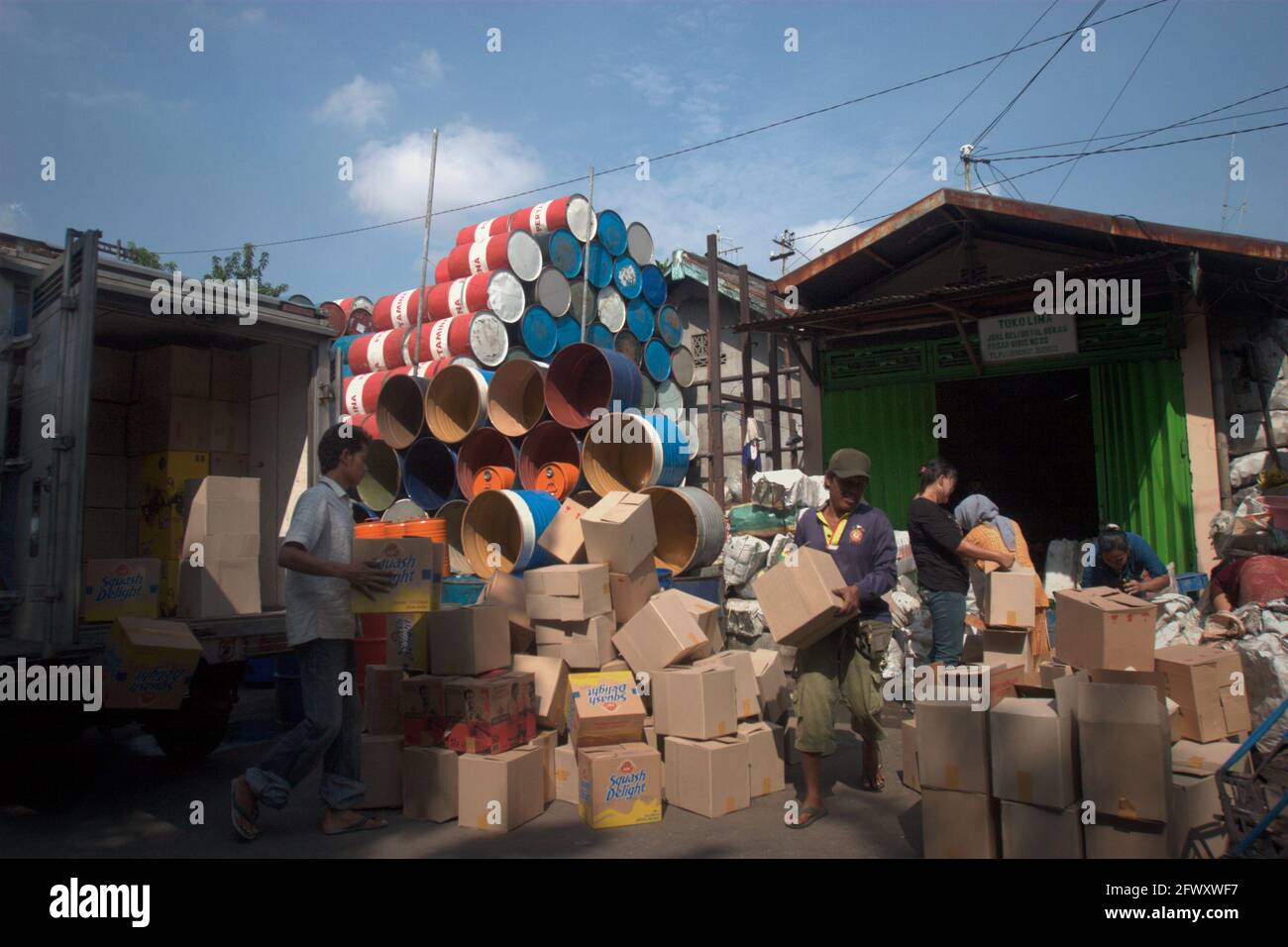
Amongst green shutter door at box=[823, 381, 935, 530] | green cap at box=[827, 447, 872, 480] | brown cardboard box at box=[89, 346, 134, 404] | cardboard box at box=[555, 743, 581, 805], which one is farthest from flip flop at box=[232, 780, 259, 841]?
green shutter door at box=[823, 381, 935, 530]

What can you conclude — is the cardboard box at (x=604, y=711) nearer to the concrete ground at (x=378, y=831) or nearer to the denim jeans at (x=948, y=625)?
the concrete ground at (x=378, y=831)

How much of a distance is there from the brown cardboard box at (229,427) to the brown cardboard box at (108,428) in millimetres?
662

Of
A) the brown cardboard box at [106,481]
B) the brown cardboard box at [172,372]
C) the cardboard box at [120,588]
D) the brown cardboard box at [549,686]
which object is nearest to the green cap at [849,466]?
the brown cardboard box at [549,686]

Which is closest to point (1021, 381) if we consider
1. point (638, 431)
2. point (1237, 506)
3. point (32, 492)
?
point (1237, 506)

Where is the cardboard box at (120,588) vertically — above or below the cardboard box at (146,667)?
above

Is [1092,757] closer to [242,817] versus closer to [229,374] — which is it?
[242,817]

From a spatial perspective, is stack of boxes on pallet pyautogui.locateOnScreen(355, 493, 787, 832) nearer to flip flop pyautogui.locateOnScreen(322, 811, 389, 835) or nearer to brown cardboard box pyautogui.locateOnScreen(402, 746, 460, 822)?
brown cardboard box pyautogui.locateOnScreen(402, 746, 460, 822)

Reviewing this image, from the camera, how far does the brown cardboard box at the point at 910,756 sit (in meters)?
4.45

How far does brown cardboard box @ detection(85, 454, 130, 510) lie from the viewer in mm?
6213

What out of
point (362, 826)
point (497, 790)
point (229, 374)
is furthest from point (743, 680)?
point (229, 374)

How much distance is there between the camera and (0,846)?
3988 millimetres

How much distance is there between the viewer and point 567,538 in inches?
233

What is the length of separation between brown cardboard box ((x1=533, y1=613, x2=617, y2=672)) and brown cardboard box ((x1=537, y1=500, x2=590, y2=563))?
728 millimetres
